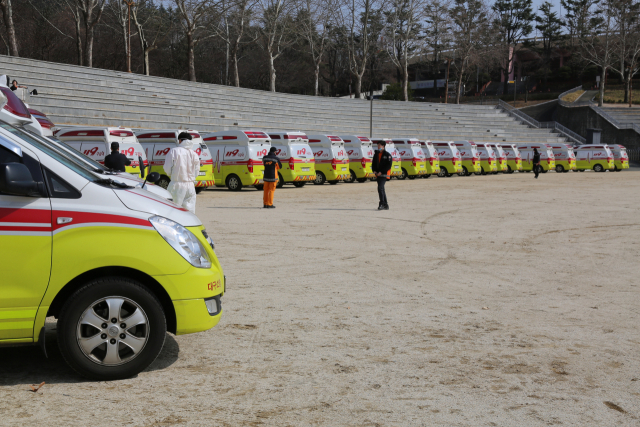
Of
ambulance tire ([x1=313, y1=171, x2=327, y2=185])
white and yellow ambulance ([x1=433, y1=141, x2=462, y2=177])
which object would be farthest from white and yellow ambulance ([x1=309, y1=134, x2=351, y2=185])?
white and yellow ambulance ([x1=433, y1=141, x2=462, y2=177])

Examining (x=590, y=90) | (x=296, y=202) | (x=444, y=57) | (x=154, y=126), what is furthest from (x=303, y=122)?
(x=590, y=90)

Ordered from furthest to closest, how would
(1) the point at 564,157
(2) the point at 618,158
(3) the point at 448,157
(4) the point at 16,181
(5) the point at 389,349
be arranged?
(2) the point at 618,158 < (1) the point at 564,157 < (3) the point at 448,157 < (5) the point at 389,349 < (4) the point at 16,181

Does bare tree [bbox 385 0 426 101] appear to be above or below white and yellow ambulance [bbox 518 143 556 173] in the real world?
above

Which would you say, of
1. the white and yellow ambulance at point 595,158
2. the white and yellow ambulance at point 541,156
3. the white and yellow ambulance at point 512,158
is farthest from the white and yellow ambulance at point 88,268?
the white and yellow ambulance at point 595,158

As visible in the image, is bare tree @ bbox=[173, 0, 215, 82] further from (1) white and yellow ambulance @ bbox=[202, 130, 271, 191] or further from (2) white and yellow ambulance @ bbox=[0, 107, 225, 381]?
(2) white and yellow ambulance @ bbox=[0, 107, 225, 381]

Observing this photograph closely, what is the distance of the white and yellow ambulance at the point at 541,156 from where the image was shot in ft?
153

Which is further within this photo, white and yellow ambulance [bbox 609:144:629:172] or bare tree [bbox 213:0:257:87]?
bare tree [bbox 213:0:257:87]

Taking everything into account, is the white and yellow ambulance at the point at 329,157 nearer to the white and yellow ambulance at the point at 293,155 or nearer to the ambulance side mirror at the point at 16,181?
the white and yellow ambulance at the point at 293,155

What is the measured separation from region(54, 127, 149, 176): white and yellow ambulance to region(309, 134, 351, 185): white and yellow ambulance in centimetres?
→ 1002

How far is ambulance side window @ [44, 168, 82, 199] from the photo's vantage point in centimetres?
446

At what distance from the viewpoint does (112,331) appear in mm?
4473

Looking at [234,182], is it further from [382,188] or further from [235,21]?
[235,21]

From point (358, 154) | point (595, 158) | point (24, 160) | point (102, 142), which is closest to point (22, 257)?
point (24, 160)

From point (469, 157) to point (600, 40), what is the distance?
57.3 meters
